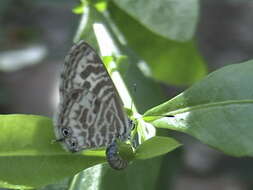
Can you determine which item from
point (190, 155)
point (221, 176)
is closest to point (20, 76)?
point (190, 155)

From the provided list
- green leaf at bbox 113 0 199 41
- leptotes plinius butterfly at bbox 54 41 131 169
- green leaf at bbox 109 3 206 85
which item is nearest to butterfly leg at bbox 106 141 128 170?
leptotes plinius butterfly at bbox 54 41 131 169

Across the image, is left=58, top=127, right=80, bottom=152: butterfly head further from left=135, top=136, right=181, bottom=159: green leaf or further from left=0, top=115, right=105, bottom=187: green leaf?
left=135, top=136, right=181, bottom=159: green leaf

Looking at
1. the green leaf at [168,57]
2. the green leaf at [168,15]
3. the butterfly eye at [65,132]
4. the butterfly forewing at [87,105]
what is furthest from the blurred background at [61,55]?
the butterfly eye at [65,132]

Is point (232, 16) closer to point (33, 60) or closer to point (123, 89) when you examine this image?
point (33, 60)

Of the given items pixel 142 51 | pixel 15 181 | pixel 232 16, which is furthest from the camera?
pixel 232 16

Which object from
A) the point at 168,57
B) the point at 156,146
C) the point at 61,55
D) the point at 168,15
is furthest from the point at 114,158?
the point at 61,55

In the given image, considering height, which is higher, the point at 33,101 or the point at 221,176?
the point at 33,101
